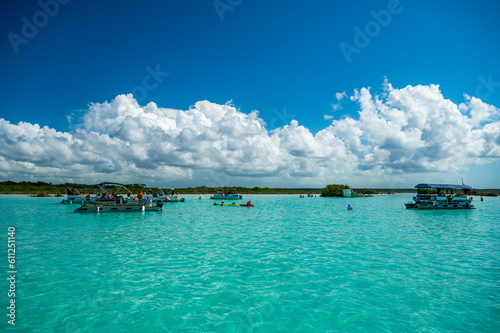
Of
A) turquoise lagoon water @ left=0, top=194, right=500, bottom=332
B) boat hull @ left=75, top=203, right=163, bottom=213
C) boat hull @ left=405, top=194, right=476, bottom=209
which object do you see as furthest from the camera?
boat hull @ left=405, top=194, right=476, bottom=209

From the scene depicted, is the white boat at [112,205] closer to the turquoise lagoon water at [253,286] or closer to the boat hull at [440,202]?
the turquoise lagoon water at [253,286]

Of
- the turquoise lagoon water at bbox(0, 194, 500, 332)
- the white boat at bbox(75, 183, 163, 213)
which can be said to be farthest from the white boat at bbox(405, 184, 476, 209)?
the white boat at bbox(75, 183, 163, 213)

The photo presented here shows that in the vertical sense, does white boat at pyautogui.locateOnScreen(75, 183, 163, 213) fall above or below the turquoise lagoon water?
above

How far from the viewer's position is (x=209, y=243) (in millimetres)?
21469

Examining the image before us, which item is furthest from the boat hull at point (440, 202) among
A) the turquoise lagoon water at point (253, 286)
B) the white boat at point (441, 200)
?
the turquoise lagoon water at point (253, 286)

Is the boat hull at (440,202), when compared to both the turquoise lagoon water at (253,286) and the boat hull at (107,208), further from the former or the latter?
the boat hull at (107,208)

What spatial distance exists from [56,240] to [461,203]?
245 feet

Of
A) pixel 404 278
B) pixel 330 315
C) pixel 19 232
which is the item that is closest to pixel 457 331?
pixel 330 315

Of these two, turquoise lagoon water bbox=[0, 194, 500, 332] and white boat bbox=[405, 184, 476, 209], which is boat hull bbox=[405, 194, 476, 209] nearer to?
white boat bbox=[405, 184, 476, 209]

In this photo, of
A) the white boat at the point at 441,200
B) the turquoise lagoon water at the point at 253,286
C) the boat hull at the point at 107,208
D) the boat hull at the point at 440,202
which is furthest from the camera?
the boat hull at the point at 440,202

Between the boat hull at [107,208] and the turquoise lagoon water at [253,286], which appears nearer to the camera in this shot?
the turquoise lagoon water at [253,286]

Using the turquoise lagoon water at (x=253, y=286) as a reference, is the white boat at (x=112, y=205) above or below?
above

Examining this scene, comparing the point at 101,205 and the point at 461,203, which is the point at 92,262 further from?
the point at 461,203

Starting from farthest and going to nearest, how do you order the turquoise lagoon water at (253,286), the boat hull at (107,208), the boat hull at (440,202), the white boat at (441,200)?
the boat hull at (440,202)
the white boat at (441,200)
the boat hull at (107,208)
the turquoise lagoon water at (253,286)
